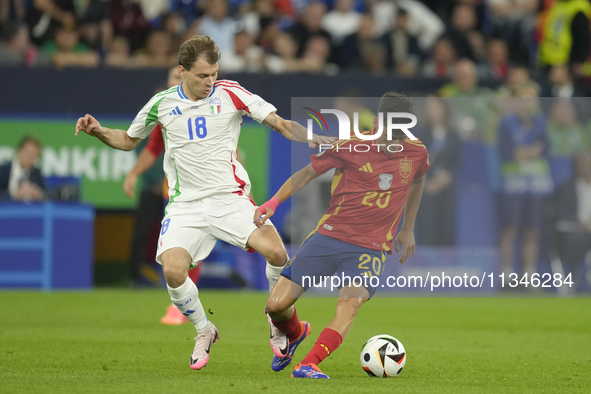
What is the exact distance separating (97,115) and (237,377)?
8.02 m

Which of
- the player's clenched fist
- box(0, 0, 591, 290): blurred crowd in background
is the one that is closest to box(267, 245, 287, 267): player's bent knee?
the player's clenched fist

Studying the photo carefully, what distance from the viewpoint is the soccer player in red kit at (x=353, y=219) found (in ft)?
20.6

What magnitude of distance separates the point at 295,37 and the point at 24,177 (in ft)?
15.9

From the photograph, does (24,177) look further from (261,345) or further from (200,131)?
(200,131)

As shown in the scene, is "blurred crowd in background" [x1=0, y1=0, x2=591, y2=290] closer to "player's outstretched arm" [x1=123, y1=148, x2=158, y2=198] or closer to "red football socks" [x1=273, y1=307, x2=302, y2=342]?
"player's outstretched arm" [x1=123, y1=148, x2=158, y2=198]

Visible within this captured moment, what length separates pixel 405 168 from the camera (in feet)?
21.9

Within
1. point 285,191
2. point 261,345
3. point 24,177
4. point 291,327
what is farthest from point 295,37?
point 291,327

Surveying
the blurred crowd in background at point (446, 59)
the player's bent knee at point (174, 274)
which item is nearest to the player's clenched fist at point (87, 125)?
the player's bent knee at point (174, 274)

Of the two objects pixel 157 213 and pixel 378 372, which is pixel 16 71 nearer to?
pixel 157 213

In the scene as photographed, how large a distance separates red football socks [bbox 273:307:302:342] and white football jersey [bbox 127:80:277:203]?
1011 mm

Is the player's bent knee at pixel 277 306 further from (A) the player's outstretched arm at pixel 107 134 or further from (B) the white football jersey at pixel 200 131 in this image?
(A) the player's outstretched arm at pixel 107 134

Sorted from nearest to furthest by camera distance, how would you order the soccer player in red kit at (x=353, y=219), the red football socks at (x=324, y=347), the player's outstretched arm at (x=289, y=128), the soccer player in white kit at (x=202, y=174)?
the red football socks at (x=324, y=347) < the soccer player in red kit at (x=353, y=219) < the player's outstretched arm at (x=289, y=128) < the soccer player in white kit at (x=202, y=174)

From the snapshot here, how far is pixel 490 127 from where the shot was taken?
13.4 metres

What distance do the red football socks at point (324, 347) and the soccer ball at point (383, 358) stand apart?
292 mm
